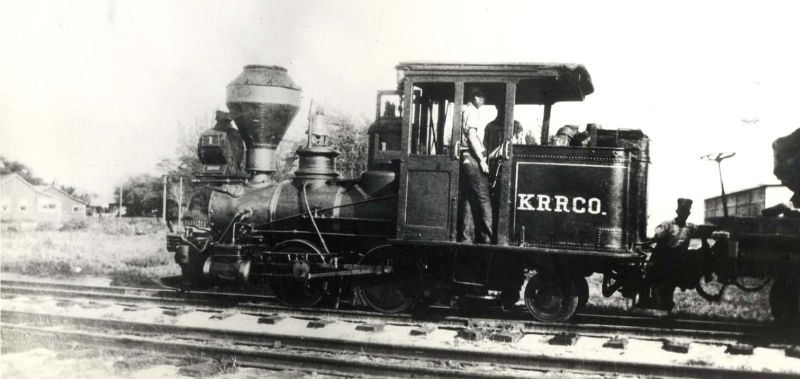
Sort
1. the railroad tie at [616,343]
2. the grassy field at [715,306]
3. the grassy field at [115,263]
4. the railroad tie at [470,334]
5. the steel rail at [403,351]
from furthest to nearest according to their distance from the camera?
1. the grassy field at [115,263]
2. the grassy field at [715,306]
3. the railroad tie at [470,334]
4. the railroad tie at [616,343]
5. the steel rail at [403,351]

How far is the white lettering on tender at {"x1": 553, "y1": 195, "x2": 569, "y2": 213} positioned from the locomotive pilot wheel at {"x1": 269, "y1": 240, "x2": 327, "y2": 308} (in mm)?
2987

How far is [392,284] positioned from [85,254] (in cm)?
1152

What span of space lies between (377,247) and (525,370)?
2.78 m

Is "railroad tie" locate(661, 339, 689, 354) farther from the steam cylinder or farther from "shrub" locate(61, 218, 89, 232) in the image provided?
"shrub" locate(61, 218, 89, 232)

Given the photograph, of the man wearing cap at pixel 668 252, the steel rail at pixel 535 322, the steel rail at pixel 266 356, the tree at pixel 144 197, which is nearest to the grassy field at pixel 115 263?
the steel rail at pixel 535 322

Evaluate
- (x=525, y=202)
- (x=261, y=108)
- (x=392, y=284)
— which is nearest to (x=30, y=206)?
(x=261, y=108)

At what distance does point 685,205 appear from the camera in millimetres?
6957

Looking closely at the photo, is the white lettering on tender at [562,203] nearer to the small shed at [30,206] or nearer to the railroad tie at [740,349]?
the railroad tie at [740,349]

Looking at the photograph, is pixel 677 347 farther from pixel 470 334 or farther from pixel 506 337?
pixel 470 334

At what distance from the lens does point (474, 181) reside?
22.9 feet

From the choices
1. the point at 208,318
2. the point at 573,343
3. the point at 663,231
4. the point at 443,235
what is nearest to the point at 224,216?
the point at 208,318

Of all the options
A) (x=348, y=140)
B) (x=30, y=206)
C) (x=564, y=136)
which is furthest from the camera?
(x=348, y=140)

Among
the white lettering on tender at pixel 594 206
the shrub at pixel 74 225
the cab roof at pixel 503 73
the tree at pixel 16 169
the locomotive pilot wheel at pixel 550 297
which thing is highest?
the cab roof at pixel 503 73

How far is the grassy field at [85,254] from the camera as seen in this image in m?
12.0
